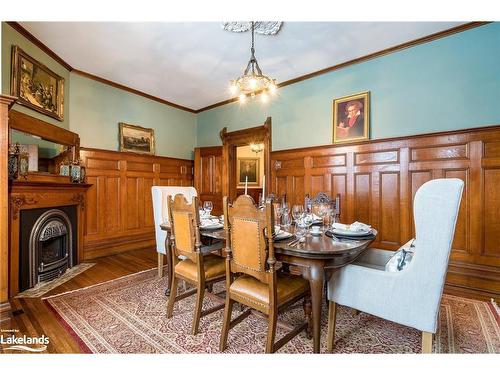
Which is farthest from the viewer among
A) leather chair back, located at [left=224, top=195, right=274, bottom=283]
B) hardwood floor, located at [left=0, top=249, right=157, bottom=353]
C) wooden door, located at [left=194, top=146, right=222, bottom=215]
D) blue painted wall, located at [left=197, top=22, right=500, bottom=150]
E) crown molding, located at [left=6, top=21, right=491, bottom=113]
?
wooden door, located at [left=194, top=146, right=222, bottom=215]

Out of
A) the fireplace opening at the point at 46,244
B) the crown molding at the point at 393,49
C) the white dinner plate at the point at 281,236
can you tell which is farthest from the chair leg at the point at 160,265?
the crown molding at the point at 393,49

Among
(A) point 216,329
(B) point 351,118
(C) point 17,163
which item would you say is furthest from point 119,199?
(B) point 351,118

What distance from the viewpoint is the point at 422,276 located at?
127 cm

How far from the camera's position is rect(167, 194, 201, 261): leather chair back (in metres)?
1.81

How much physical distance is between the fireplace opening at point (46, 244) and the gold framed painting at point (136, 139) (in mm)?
1449

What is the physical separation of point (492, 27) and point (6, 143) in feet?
16.1

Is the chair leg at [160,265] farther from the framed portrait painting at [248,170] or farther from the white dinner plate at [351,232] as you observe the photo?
the framed portrait painting at [248,170]

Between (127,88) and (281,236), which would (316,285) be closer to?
(281,236)

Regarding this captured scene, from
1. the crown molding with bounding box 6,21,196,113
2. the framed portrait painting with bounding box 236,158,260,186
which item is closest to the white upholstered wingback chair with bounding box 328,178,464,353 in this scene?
the crown molding with bounding box 6,21,196,113

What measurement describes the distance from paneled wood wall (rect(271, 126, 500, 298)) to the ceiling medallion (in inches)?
69.5

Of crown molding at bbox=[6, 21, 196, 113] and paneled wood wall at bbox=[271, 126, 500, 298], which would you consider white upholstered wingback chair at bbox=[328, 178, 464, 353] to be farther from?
crown molding at bbox=[6, 21, 196, 113]

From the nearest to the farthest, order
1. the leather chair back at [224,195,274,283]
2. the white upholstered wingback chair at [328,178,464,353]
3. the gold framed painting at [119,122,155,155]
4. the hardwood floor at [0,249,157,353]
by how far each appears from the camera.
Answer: the white upholstered wingback chair at [328,178,464,353] → the leather chair back at [224,195,274,283] → the hardwood floor at [0,249,157,353] → the gold framed painting at [119,122,155,155]
